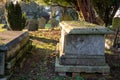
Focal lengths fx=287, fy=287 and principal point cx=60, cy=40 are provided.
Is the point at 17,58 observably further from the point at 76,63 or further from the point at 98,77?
the point at 98,77

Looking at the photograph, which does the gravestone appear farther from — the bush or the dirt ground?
the bush

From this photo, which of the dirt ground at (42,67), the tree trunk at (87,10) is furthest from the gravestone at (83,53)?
the tree trunk at (87,10)

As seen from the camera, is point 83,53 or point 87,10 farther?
point 87,10

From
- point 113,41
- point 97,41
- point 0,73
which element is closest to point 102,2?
point 113,41

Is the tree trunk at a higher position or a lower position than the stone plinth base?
higher

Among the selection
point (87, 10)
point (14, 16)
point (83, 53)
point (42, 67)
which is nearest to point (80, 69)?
point (83, 53)

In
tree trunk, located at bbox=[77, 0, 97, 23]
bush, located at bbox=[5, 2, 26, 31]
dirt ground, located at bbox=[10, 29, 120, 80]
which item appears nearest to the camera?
dirt ground, located at bbox=[10, 29, 120, 80]

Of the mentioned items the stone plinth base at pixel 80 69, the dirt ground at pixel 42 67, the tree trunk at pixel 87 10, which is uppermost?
the tree trunk at pixel 87 10

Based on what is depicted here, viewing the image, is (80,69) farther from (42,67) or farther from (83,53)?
(42,67)

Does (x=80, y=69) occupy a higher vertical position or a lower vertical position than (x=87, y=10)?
lower

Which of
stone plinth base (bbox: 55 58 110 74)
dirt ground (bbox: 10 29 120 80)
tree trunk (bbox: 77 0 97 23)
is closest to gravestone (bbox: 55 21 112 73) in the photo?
stone plinth base (bbox: 55 58 110 74)

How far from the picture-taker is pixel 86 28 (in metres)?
6.92

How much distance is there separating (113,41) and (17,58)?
4.21 meters

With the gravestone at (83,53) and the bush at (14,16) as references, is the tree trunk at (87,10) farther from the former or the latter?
the gravestone at (83,53)
